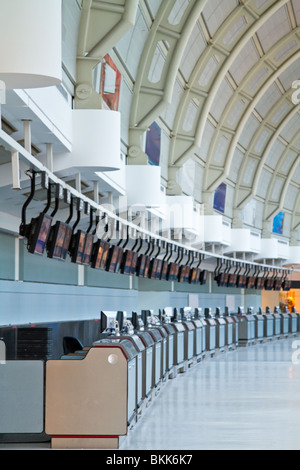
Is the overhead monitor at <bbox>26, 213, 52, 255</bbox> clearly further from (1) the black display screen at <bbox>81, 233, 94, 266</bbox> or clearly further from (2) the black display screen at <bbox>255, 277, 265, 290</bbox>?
(2) the black display screen at <bbox>255, 277, 265, 290</bbox>

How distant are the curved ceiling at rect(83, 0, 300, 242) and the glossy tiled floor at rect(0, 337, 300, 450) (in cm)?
586

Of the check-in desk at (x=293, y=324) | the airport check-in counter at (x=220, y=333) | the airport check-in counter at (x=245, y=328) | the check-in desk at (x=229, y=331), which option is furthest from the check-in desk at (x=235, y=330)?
the check-in desk at (x=293, y=324)

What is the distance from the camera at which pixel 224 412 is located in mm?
13602

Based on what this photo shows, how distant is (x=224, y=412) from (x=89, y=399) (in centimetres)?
377

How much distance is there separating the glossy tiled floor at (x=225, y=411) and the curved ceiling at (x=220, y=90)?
5945 millimetres

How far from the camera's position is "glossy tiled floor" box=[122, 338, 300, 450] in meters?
10.6

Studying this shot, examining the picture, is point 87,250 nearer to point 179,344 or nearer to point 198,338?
point 179,344

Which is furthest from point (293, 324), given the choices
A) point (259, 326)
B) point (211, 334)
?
point (211, 334)

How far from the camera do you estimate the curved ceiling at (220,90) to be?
71.6 ft

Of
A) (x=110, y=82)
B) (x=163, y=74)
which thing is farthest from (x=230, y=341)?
(x=110, y=82)

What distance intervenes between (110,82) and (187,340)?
23.0 feet

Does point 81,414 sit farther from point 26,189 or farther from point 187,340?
point 187,340

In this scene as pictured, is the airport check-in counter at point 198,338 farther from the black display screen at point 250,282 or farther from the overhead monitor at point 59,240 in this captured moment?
the black display screen at point 250,282

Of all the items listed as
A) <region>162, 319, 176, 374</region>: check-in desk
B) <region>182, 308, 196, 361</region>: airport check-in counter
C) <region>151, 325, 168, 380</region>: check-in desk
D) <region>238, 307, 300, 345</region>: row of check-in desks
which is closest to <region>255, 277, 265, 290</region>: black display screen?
<region>238, 307, 300, 345</region>: row of check-in desks
